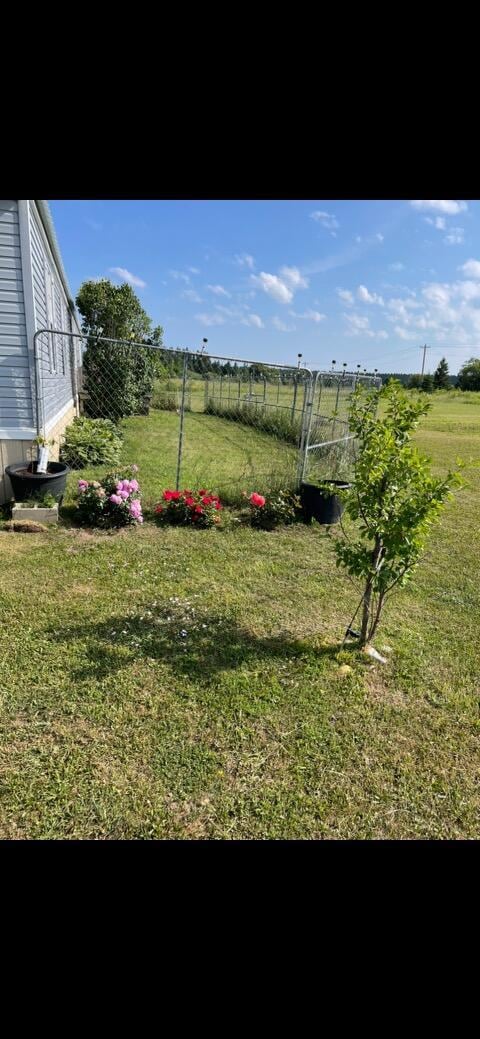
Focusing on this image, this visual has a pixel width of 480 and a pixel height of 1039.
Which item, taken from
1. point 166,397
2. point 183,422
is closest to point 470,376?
point 166,397

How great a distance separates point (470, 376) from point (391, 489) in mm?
56900

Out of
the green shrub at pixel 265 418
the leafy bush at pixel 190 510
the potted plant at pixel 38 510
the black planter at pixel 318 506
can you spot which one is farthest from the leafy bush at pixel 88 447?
the black planter at pixel 318 506

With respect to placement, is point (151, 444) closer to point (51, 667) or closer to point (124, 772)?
point (51, 667)

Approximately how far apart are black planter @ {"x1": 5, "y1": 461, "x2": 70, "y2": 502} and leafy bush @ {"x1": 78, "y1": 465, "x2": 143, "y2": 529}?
36cm

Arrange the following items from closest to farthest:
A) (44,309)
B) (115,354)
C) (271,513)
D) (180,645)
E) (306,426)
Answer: (180,645) → (271,513) → (306,426) → (44,309) → (115,354)

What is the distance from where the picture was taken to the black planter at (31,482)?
208 inches

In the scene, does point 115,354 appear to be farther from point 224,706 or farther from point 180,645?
point 224,706

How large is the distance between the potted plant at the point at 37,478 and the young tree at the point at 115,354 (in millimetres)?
7147

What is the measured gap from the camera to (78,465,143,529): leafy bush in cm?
518

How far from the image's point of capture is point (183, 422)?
23.9 feet
